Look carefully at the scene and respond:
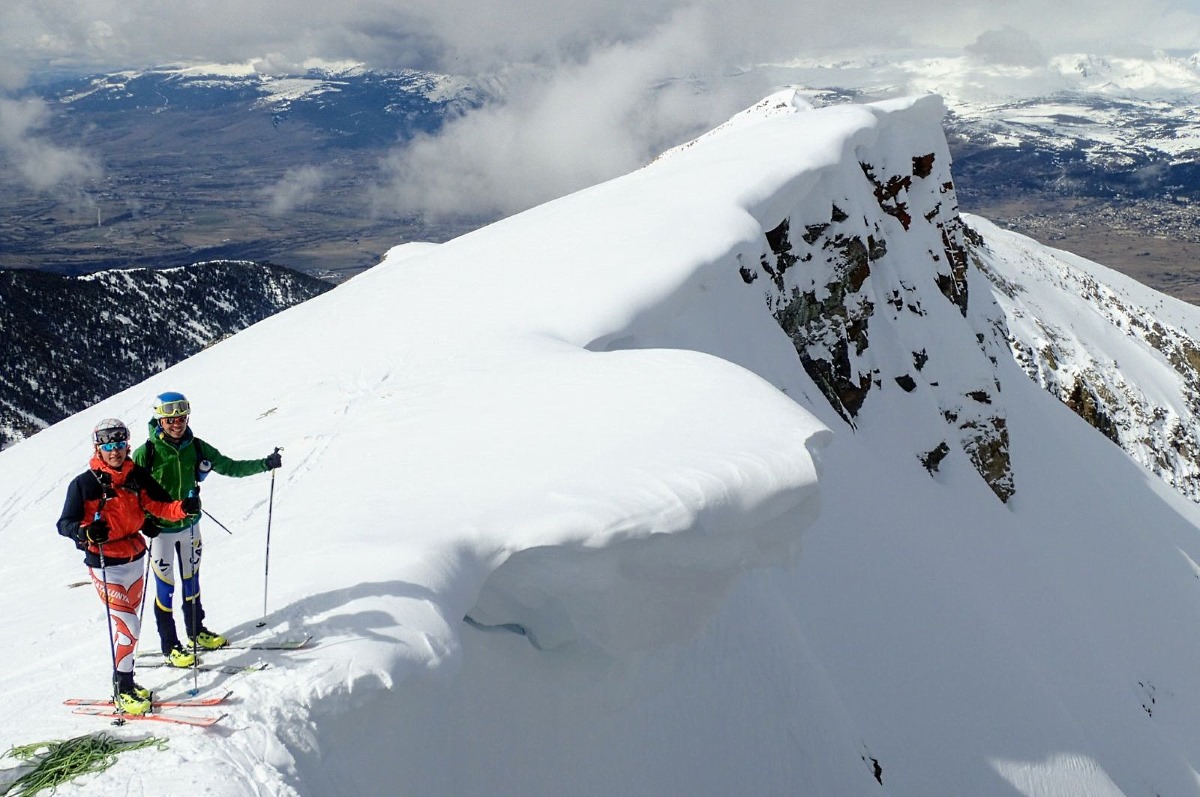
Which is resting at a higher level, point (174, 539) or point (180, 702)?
point (174, 539)

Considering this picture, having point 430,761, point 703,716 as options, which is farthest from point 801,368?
point 430,761

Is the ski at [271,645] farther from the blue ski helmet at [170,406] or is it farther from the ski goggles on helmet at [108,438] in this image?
the blue ski helmet at [170,406]

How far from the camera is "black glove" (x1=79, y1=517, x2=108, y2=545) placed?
6.68 metres

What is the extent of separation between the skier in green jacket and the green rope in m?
1.28

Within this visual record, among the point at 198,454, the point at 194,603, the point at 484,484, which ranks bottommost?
the point at 484,484

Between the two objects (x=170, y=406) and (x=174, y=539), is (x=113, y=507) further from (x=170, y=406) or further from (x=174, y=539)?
(x=170, y=406)

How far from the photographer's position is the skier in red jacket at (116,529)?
6.68 m

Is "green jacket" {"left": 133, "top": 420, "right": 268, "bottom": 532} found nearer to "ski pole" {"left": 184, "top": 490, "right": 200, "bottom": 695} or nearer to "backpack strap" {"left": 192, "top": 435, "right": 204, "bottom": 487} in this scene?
"backpack strap" {"left": 192, "top": 435, "right": 204, "bottom": 487}

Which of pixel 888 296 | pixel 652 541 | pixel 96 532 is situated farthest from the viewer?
pixel 888 296

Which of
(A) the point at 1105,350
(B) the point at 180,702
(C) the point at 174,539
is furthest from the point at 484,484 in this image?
(A) the point at 1105,350

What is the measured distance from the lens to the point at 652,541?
997 centimetres

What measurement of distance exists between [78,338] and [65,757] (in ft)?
650

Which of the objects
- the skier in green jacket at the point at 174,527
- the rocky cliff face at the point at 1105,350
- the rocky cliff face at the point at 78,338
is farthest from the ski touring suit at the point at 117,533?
the rocky cliff face at the point at 78,338

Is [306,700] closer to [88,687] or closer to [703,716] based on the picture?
[88,687]
